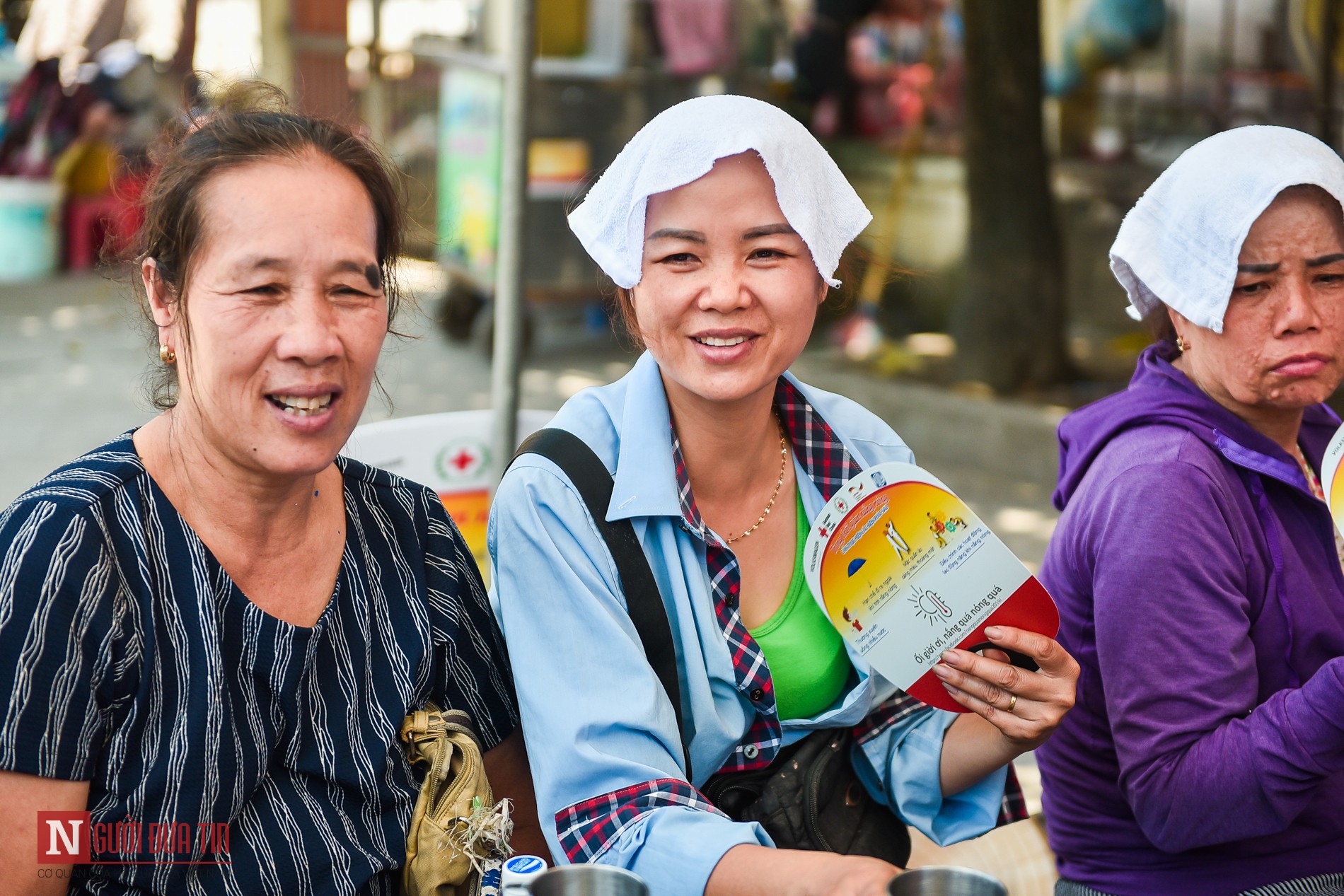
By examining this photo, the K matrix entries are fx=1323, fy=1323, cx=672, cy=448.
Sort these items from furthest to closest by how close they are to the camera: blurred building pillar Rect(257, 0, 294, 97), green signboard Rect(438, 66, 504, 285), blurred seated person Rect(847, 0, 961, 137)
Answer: blurred building pillar Rect(257, 0, 294, 97) → blurred seated person Rect(847, 0, 961, 137) → green signboard Rect(438, 66, 504, 285)

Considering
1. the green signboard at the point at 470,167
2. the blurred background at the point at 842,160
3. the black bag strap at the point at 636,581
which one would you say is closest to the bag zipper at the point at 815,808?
the black bag strap at the point at 636,581

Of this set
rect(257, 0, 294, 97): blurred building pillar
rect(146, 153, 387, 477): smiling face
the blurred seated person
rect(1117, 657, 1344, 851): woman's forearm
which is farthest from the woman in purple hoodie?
rect(257, 0, 294, 97): blurred building pillar

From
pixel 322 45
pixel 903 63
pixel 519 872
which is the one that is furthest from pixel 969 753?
pixel 322 45

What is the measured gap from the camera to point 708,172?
6.32 ft

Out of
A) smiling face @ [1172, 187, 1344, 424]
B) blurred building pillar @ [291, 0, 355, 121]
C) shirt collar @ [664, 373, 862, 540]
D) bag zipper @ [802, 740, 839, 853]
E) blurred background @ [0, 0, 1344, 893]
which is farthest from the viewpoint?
blurred building pillar @ [291, 0, 355, 121]

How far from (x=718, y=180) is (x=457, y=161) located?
6.56 m

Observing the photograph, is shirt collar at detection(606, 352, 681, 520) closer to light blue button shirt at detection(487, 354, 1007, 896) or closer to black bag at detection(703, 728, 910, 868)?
light blue button shirt at detection(487, 354, 1007, 896)

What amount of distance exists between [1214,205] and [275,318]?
1457 millimetres

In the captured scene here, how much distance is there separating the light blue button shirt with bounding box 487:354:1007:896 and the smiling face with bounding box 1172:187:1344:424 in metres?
0.76

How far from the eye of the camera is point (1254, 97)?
338 inches

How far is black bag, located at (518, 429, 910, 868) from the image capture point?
1.96 m

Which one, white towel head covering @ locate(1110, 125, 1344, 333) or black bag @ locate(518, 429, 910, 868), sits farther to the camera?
white towel head covering @ locate(1110, 125, 1344, 333)

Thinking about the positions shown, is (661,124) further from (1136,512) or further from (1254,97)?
(1254,97)

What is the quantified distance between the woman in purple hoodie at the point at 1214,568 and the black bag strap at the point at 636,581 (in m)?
0.68
